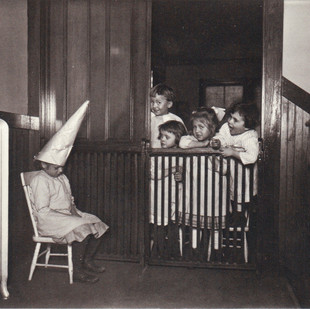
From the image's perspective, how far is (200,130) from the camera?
9.48ft

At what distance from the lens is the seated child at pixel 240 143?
8.68ft

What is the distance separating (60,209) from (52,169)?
28 centimetres

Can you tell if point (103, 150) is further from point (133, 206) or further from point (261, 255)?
point (261, 255)

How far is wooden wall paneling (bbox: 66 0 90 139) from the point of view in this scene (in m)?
2.98

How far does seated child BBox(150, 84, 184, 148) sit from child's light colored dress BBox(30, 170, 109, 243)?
2.97ft

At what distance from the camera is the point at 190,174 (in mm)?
2738

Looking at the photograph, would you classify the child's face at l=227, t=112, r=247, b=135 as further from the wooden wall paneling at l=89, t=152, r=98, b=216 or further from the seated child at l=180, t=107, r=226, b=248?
the wooden wall paneling at l=89, t=152, r=98, b=216

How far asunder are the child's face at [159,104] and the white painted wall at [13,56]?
1.02m

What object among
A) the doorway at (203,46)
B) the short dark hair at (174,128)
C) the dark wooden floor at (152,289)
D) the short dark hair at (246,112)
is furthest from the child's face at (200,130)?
the doorway at (203,46)

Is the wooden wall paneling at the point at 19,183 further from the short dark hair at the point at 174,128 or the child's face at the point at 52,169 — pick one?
the short dark hair at the point at 174,128

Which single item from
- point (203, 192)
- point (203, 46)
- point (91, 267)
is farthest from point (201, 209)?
point (203, 46)

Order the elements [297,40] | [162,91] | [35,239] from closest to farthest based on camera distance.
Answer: [35,239] < [297,40] < [162,91]

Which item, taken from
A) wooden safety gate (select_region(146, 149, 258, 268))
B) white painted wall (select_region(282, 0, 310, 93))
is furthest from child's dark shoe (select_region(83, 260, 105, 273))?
white painted wall (select_region(282, 0, 310, 93))

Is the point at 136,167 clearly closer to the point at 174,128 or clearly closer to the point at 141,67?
the point at 174,128
